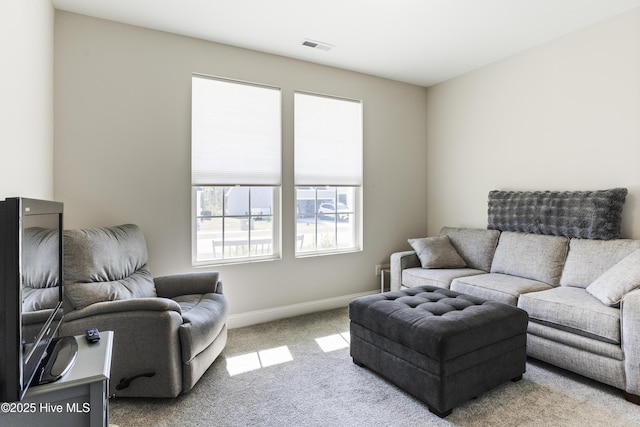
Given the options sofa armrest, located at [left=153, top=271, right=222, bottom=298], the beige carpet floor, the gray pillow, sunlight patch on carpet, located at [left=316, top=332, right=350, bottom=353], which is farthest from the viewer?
sunlight patch on carpet, located at [left=316, top=332, right=350, bottom=353]

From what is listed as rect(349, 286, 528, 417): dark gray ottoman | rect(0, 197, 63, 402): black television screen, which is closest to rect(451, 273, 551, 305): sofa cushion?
rect(349, 286, 528, 417): dark gray ottoman

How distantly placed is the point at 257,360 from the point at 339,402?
→ 2.69ft

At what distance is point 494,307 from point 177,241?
2.55 m

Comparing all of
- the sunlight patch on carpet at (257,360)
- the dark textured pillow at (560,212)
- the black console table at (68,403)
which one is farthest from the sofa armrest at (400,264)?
the black console table at (68,403)

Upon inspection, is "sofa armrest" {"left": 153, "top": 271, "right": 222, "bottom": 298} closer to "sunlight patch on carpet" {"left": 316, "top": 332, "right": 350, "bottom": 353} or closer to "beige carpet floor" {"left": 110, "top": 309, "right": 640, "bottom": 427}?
"beige carpet floor" {"left": 110, "top": 309, "right": 640, "bottom": 427}

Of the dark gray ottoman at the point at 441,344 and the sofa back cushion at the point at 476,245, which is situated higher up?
the sofa back cushion at the point at 476,245

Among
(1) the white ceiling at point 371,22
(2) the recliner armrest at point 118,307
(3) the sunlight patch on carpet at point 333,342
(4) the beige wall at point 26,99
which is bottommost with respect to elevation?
(3) the sunlight patch on carpet at point 333,342

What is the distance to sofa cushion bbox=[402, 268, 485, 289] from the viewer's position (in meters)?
3.36

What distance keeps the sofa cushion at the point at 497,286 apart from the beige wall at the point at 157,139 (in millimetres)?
1327

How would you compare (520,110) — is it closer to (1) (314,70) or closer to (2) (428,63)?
(2) (428,63)

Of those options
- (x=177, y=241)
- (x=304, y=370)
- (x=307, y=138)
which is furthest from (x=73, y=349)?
(x=307, y=138)

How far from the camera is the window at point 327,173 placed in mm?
3840

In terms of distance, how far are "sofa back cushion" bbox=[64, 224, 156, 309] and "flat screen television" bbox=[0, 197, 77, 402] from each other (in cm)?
75

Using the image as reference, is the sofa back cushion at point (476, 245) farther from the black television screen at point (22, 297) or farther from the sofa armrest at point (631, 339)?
the black television screen at point (22, 297)
